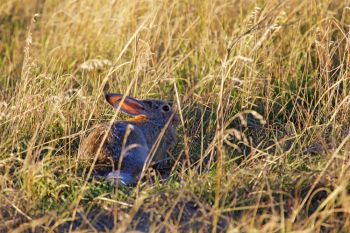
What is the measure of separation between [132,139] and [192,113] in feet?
2.67

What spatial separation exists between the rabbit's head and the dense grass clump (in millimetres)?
97

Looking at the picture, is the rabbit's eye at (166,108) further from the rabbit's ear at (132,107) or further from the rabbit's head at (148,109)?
the rabbit's ear at (132,107)

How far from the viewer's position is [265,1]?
23.5 ft

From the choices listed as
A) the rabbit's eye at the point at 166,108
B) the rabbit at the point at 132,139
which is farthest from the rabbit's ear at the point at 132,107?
the rabbit's eye at the point at 166,108

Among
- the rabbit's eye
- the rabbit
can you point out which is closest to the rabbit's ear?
the rabbit

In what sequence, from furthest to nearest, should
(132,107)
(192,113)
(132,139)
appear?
1. (192,113)
2. (132,107)
3. (132,139)

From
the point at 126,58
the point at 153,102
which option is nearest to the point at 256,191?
the point at 153,102

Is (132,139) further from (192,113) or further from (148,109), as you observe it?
(192,113)

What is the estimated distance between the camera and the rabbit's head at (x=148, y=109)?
18.9 feet

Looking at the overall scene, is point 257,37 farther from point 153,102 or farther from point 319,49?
point 153,102

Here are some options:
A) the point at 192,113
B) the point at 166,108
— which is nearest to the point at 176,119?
the point at 166,108

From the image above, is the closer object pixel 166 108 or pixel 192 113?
pixel 166 108

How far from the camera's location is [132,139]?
5473mm

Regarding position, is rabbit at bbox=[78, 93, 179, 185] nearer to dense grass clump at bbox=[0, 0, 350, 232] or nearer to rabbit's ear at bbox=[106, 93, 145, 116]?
rabbit's ear at bbox=[106, 93, 145, 116]
